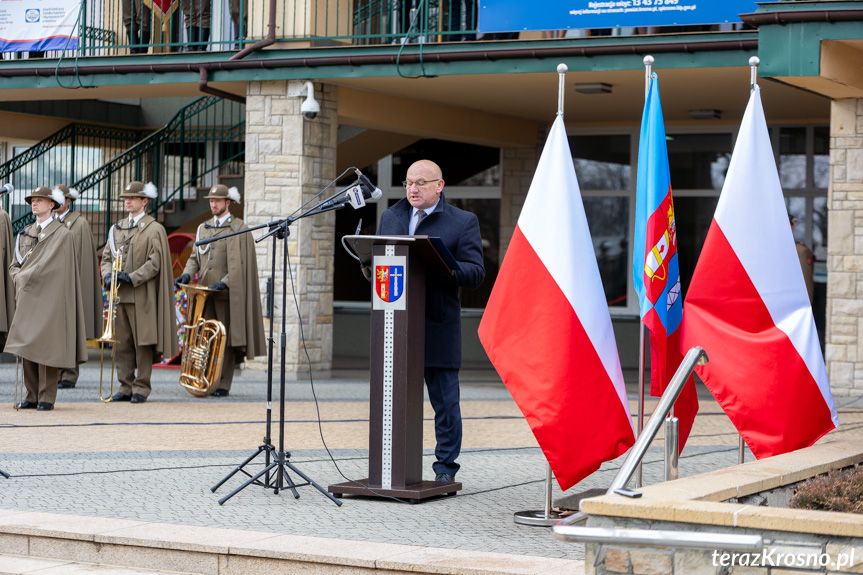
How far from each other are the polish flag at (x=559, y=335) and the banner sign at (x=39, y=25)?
10676 millimetres

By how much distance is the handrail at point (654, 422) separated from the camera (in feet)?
15.6

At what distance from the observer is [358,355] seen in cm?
1981

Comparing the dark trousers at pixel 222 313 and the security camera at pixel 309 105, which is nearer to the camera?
the dark trousers at pixel 222 313

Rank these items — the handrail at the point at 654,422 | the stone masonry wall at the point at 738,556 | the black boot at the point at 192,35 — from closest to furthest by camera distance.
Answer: the stone masonry wall at the point at 738,556, the handrail at the point at 654,422, the black boot at the point at 192,35

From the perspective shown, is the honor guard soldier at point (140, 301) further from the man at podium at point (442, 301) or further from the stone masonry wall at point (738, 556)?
the stone masonry wall at point (738, 556)

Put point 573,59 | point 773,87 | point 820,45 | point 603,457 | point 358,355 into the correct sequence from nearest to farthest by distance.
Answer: point 603,457 < point 820,45 < point 573,59 < point 773,87 < point 358,355

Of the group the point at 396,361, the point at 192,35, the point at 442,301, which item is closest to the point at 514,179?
the point at 192,35

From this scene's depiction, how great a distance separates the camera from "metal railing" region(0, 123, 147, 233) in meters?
19.6

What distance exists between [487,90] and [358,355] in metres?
6.23

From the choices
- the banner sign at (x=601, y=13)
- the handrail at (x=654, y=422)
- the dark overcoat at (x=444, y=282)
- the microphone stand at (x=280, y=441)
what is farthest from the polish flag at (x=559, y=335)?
the banner sign at (x=601, y=13)

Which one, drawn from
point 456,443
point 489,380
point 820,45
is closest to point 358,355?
point 489,380

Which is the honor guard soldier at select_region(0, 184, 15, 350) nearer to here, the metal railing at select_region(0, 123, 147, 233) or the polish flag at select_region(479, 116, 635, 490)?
the polish flag at select_region(479, 116, 635, 490)

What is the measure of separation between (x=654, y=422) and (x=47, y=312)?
24.0 ft

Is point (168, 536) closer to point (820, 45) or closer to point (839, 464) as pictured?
point (839, 464)
